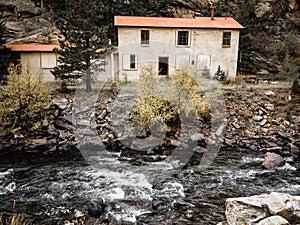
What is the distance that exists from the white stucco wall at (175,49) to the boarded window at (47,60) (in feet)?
20.2

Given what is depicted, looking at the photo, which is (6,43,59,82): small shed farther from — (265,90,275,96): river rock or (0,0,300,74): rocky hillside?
(265,90,275,96): river rock

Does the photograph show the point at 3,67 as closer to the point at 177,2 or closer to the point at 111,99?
the point at 111,99

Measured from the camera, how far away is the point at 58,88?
80.7 ft

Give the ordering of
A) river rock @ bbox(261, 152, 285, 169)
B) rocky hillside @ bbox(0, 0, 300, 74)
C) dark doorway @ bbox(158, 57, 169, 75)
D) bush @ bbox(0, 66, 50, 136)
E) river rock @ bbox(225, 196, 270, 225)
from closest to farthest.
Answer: river rock @ bbox(225, 196, 270, 225)
river rock @ bbox(261, 152, 285, 169)
bush @ bbox(0, 66, 50, 136)
dark doorway @ bbox(158, 57, 169, 75)
rocky hillside @ bbox(0, 0, 300, 74)

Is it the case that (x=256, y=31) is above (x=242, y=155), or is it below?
above

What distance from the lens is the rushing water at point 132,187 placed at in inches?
450

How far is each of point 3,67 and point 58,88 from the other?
442 centimetres

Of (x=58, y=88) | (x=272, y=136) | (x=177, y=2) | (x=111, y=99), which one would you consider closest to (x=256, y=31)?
(x=177, y=2)

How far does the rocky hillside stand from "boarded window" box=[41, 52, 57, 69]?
4658 mm

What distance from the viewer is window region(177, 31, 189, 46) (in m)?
27.2

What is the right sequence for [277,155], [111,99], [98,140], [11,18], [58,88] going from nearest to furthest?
[277,155]
[98,140]
[111,99]
[58,88]
[11,18]

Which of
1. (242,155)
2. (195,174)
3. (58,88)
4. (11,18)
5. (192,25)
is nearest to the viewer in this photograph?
(195,174)

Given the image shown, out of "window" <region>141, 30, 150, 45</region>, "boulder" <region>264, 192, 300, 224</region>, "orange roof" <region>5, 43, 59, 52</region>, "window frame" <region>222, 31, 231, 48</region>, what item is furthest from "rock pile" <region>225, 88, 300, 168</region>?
"orange roof" <region>5, 43, 59, 52</region>

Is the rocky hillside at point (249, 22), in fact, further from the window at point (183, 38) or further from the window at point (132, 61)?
the window at point (132, 61)
